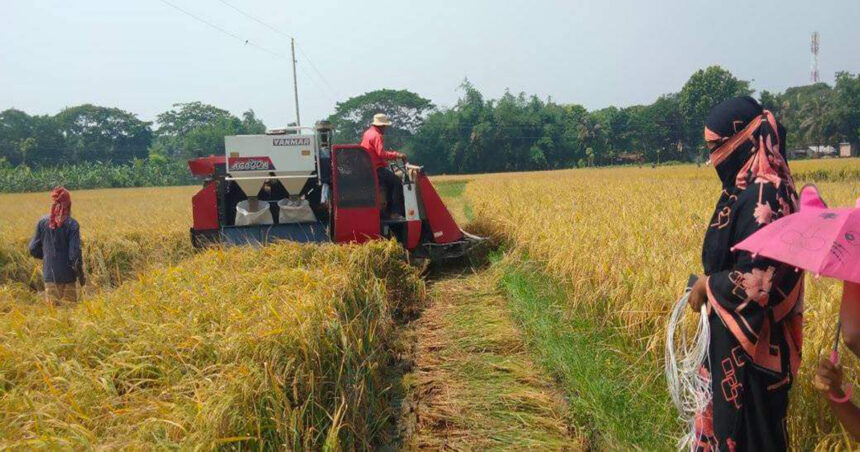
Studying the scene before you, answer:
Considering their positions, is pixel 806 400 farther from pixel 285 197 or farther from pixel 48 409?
pixel 285 197

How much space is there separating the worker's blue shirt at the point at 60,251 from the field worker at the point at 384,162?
3.47 m

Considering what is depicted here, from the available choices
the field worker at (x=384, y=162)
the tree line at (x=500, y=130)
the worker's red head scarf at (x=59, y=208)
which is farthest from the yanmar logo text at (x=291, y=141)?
the tree line at (x=500, y=130)

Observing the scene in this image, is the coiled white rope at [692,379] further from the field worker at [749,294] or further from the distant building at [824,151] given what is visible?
the distant building at [824,151]

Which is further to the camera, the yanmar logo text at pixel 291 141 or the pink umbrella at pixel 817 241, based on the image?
the yanmar logo text at pixel 291 141

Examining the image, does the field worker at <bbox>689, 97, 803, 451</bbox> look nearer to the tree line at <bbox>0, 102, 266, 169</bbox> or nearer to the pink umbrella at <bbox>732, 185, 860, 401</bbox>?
the pink umbrella at <bbox>732, 185, 860, 401</bbox>

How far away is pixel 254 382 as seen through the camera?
241cm

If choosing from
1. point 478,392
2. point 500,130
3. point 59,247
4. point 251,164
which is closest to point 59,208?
point 59,247

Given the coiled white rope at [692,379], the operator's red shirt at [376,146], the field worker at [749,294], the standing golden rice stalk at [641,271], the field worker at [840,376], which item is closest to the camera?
the field worker at [840,376]

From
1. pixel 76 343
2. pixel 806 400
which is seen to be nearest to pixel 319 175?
pixel 76 343

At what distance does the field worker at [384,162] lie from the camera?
7266mm

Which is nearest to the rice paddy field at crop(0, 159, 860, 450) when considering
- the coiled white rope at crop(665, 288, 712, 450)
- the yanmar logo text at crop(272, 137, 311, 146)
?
the coiled white rope at crop(665, 288, 712, 450)

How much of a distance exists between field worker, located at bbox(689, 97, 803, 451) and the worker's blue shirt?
6161 mm

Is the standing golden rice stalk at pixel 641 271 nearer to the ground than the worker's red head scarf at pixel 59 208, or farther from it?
nearer to the ground

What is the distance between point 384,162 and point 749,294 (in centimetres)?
579
